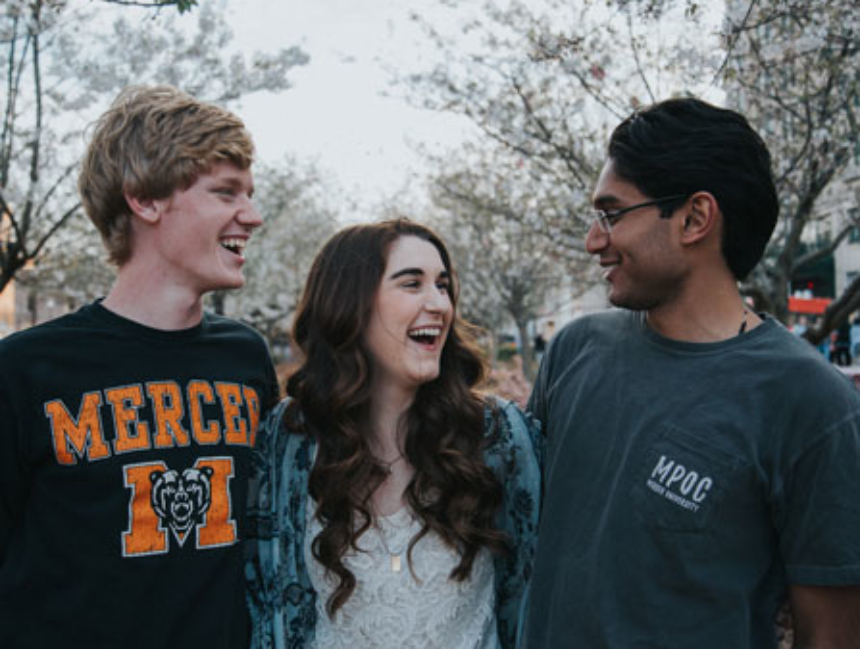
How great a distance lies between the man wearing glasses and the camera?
1.90 metres

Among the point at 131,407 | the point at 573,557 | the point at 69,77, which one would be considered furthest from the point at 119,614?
the point at 69,77

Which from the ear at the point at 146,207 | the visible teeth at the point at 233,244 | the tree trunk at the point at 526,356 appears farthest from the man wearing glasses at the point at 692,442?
the tree trunk at the point at 526,356

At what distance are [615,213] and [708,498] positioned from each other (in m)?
0.82

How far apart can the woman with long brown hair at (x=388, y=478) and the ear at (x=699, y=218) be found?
2.84 feet

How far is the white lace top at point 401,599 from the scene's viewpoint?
2410mm

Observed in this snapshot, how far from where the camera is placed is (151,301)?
238cm

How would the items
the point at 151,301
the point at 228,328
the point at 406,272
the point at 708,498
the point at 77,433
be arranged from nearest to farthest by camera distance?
the point at 708,498
the point at 77,433
the point at 151,301
the point at 228,328
the point at 406,272

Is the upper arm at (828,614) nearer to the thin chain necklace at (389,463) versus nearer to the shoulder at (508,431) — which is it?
the shoulder at (508,431)

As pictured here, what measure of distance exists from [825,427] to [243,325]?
1808mm

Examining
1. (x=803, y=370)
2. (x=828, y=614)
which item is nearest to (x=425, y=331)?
(x=803, y=370)

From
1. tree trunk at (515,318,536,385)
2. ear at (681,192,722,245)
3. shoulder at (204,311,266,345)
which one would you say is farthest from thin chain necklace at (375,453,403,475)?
tree trunk at (515,318,536,385)

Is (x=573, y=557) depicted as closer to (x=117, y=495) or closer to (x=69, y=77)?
(x=117, y=495)

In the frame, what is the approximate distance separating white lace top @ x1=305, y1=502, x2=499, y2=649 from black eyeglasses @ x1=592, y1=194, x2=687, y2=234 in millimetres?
1095

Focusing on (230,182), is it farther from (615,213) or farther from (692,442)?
(692,442)
